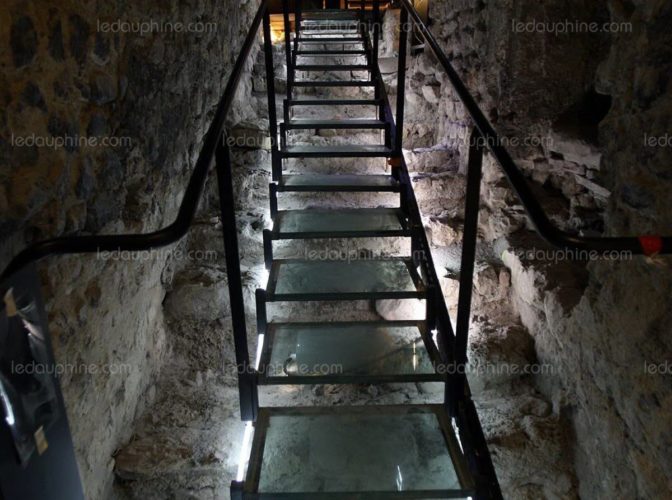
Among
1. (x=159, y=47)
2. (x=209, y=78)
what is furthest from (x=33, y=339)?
(x=209, y=78)

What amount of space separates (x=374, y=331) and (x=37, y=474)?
1.41 meters

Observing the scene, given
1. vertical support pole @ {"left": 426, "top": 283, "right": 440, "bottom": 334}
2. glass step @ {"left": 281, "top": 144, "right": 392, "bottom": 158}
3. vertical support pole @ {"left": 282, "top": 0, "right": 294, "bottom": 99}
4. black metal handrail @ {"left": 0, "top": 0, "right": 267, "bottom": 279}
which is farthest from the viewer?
vertical support pole @ {"left": 282, "top": 0, "right": 294, "bottom": 99}

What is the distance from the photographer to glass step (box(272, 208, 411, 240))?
2.55 m

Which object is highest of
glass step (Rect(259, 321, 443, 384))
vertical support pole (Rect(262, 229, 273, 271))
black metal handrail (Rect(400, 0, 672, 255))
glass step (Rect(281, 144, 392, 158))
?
black metal handrail (Rect(400, 0, 672, 255))

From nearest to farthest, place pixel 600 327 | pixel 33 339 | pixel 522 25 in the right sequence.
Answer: pixel 33 339, pixel 600 327, pixel 522 25

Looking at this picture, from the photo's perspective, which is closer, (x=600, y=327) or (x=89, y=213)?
(x=89, y=213)

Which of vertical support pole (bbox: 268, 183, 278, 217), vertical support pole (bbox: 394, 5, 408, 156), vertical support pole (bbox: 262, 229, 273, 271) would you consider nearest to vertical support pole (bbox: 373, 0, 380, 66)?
vertical support pole (bbox: 394, 5, 408, 156)

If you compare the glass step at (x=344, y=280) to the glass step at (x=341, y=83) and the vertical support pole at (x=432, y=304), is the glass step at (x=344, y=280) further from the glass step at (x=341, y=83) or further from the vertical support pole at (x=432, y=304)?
the glass step at (x=341, y=83)

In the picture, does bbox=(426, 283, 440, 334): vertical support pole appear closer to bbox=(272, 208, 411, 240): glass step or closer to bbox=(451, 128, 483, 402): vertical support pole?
bbox=(451, 128, 483, 402): vertical support pole

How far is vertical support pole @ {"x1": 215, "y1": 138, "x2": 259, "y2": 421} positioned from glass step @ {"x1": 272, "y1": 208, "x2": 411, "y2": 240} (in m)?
0.83

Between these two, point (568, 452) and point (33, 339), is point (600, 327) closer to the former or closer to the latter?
point (568, 452)

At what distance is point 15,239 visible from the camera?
4.42 ft

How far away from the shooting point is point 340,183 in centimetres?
293

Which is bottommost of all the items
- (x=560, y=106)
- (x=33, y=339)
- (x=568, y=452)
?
(x=568, y=452)
